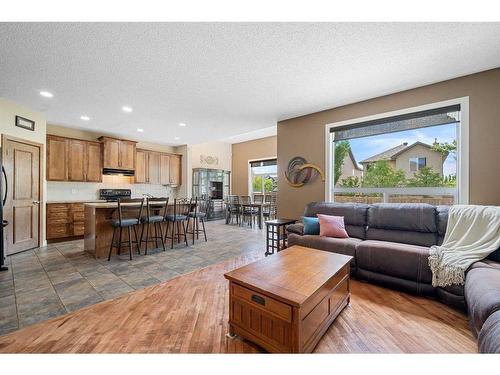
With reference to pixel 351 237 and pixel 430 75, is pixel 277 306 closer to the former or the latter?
pixel 351 237

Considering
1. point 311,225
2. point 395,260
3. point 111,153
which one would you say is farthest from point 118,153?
point 395,260

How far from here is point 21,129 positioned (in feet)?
12.5

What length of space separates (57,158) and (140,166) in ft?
6.12

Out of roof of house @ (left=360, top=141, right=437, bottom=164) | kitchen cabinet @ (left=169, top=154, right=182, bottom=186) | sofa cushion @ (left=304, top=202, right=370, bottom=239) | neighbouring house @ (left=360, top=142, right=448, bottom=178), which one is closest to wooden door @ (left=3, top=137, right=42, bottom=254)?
kitchen cabinet @ (left=169, top=154, right=182, bottom=186)

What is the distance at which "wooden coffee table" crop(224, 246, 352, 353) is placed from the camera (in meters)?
1.34

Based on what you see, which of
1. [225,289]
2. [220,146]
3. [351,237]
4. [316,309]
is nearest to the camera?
[316,309]

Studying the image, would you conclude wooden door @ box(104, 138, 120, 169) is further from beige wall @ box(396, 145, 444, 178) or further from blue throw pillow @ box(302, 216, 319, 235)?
beige wall @ box(396, 145, 444, 178)

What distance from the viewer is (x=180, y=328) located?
1.77 metres

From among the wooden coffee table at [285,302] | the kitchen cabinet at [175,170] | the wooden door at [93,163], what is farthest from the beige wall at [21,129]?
the wooden coffee table at [285,302]

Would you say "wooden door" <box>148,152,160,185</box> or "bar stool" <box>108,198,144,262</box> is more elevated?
"wooden door" <box>148,152,160,185</box>

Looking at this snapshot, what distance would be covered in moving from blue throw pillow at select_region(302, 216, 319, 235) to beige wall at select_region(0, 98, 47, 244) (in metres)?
5.03
